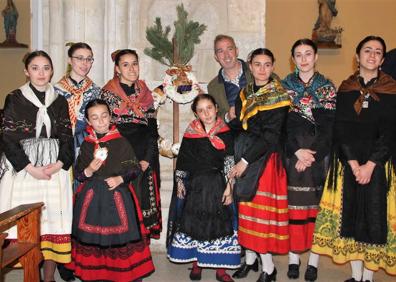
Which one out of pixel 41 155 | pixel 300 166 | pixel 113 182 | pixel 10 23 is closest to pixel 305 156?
pixel 300 166

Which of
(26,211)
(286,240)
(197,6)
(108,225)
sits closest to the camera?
(26,211)

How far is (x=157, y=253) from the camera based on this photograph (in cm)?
406

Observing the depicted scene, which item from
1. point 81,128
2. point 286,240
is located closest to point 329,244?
point 286,240

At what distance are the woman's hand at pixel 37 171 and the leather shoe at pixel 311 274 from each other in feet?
6.14

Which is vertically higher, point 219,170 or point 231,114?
point 231,114

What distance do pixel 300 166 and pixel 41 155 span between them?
167 centimetres

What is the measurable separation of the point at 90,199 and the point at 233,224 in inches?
38.1

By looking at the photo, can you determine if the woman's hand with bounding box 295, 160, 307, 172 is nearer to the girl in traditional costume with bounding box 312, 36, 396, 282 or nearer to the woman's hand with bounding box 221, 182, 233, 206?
the girl in traditional costume with bounding box 312, 36, 396, 282

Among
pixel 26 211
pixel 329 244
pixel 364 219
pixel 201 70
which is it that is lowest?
pixel 329 244

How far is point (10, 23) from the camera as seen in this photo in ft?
22.2

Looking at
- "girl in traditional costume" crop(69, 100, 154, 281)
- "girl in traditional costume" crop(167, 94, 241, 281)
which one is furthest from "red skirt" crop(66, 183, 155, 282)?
"girl in traditional costume" crop(167, 94, 241, 281)

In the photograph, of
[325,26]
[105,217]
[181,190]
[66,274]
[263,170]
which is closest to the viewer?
[105,217]

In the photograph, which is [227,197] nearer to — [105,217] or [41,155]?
[105,217]

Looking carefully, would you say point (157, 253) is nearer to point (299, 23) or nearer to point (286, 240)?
point (286, 240)
